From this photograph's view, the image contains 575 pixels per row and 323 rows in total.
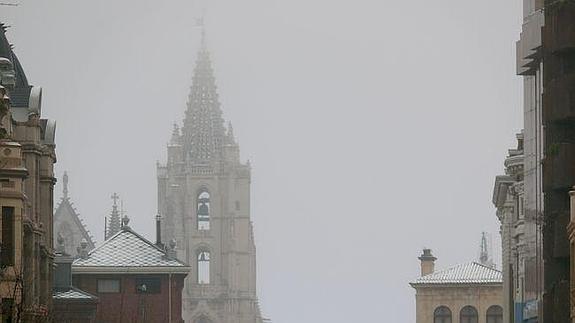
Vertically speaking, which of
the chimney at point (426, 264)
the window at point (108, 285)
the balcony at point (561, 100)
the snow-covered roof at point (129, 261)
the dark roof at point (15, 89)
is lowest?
the window at point (108, 285)

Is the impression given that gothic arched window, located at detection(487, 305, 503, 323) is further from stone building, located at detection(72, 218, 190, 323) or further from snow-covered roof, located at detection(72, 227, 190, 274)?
stone building, located at detection(72, 218, 190, 323)

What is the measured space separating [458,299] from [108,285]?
36.6 metres

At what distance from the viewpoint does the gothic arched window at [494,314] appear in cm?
17975

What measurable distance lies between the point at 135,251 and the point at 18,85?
58296 millimetres

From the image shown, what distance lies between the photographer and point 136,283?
5910 inches

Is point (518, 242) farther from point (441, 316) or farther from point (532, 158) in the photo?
point (441, 316)

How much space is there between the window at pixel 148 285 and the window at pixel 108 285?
4.06ft

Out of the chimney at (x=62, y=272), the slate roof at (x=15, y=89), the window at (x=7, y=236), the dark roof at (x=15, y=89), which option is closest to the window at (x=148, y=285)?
the chimney at (x=62, y=272)

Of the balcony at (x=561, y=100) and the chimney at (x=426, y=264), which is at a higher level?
the balcony at (x=561, y=100)

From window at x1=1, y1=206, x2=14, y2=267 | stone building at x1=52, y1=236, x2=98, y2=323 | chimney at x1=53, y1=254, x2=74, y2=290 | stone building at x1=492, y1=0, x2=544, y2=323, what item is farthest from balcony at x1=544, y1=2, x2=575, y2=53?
chimney at x1=53, y1=254, x2=74, y2=290

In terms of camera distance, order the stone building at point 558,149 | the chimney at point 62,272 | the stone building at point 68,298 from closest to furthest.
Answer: the stone building at point 558,149
the stone building at point 68,298
the chimney at point 62,272

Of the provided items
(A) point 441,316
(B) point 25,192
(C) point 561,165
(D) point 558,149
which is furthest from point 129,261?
(D) point 558,149

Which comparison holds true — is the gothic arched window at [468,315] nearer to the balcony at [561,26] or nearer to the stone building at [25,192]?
the stone building at [25,192]

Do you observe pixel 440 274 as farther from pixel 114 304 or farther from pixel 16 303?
pixel 16 303
